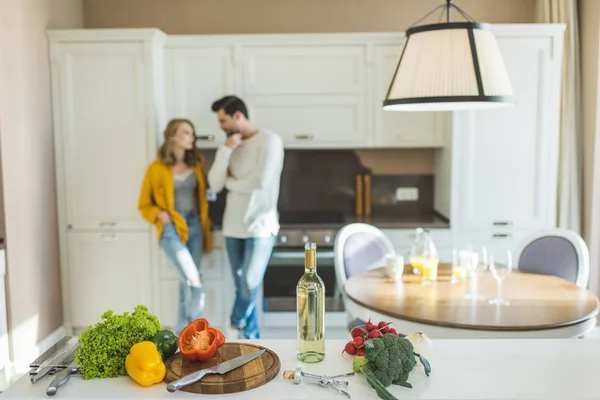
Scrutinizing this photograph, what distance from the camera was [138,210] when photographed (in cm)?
388

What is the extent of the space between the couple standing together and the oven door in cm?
27

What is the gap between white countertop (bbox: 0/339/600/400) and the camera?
1.28 metres

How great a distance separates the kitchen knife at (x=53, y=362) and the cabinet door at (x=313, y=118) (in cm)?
273

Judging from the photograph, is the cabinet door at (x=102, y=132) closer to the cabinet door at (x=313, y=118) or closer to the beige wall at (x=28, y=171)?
the beige wall at (x=28, y=171)

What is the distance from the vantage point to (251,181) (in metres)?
3.46

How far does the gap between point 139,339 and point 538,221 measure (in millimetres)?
3239

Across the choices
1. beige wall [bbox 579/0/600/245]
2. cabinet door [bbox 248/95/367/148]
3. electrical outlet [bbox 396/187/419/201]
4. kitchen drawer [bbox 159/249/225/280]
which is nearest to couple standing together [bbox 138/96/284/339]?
kitchen drawer [bbox 159/249/225/280]

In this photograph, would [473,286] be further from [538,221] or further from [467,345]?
[538,221]

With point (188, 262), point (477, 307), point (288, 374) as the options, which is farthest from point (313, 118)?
point (288, 374)

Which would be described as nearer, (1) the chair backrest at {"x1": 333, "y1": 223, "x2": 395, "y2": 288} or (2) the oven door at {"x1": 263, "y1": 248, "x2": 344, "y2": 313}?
(1) the chair backrest at {"x1": 333, "y1": 223, "x2": 395, "y2": 288}

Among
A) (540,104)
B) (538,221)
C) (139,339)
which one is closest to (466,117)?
(540,104)

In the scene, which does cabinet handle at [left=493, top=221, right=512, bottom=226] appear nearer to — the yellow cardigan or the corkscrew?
the yellow cardigan

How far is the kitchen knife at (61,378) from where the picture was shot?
1.28 m

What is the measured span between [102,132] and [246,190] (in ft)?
3.57
